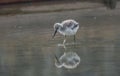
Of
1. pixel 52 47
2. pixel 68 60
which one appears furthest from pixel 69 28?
pixel 68 60

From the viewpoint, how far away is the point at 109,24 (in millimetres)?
12664

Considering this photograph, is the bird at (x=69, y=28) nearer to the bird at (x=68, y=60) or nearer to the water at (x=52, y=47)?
the water at (x=52, y=47)

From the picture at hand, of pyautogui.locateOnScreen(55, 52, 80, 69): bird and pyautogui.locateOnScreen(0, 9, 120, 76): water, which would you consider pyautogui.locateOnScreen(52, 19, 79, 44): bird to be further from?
pyautogui.locateOnScreen(55, 52, 80, 69): bird

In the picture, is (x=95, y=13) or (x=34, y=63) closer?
(x=34, y=63)

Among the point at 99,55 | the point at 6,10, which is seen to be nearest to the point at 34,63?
the point at 99,55

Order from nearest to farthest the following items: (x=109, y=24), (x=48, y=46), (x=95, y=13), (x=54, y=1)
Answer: (x=48, y=46)
(x=109, y=24)
(x=95, y=13)
(x=54, y=1)

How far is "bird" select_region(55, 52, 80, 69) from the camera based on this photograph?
26.0ft

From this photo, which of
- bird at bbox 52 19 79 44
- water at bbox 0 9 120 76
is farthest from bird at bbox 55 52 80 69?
bird at bbox 52 19 79 44

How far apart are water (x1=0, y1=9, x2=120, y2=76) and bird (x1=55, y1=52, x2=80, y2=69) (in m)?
0.08

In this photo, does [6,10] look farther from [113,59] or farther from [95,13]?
[113,59]

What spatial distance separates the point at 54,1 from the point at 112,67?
963cm

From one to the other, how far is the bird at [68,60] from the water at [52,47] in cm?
8

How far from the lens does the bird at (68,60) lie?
7.93m

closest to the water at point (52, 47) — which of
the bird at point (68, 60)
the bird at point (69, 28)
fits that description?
the bird at point (68, 60)
